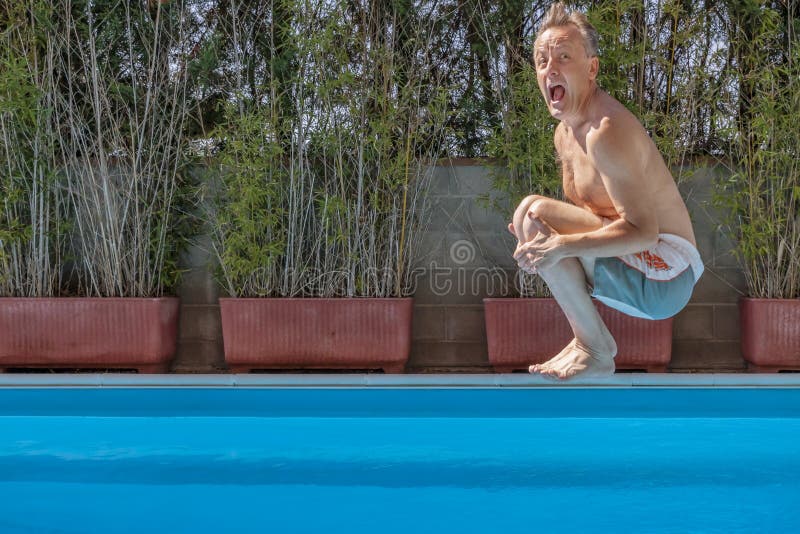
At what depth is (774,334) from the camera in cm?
416

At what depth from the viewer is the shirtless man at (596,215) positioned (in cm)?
166

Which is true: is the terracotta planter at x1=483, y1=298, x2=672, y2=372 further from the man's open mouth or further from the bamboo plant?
the man's open mouth

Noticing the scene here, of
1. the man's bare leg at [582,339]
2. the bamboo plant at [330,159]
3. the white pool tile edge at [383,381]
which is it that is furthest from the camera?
the bamboo plant at [330,159]

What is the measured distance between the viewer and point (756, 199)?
429 centimetres

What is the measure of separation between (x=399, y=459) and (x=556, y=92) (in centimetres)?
121

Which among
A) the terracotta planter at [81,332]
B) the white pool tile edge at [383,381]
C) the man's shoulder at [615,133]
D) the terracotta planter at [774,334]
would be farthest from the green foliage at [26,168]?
the terracotta planter at [774,334]

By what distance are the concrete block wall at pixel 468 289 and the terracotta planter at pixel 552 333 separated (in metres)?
0.31

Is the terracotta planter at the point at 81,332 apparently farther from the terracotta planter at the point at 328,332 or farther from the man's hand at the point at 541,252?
the man's hand at the point at 541,252

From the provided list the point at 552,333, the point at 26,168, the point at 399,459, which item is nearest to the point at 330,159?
the point at 552,333

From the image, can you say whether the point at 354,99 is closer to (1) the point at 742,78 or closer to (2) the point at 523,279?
(2) the point at 523,279

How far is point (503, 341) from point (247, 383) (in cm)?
146

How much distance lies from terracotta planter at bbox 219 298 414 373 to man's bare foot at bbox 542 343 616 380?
2.23 meters

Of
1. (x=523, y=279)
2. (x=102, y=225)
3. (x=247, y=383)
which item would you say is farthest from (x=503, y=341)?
(x=102, y=225)

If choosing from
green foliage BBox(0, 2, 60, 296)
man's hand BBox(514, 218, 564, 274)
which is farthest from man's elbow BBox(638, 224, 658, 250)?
green foliage BBox(0, 2, 60, 296)
